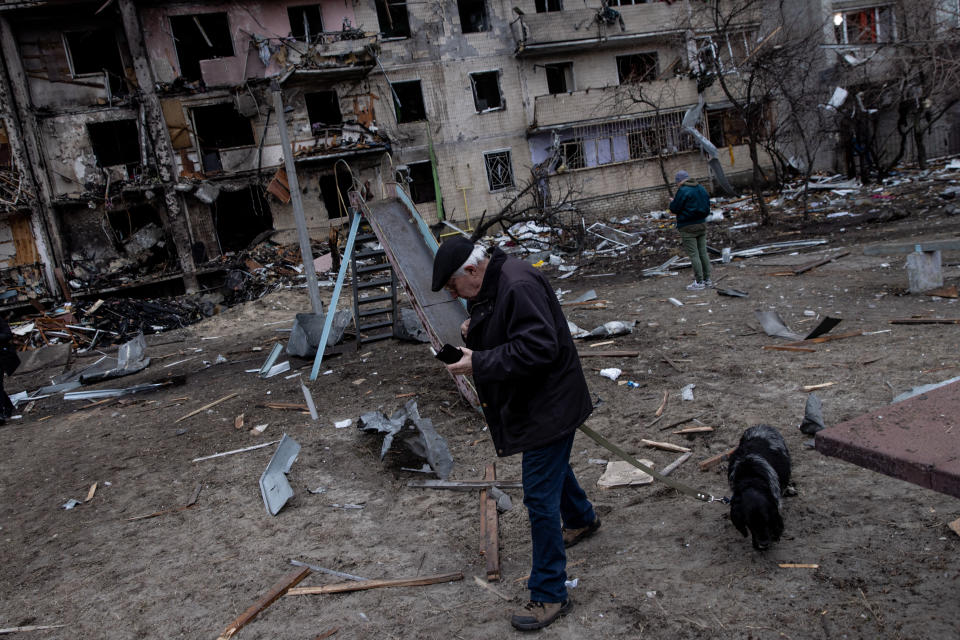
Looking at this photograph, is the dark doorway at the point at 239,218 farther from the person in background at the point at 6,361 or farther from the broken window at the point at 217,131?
the person in background at the point at 6,361

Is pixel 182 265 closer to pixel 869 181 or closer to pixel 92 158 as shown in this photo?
pixel 92 158

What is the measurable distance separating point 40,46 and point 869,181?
29730mm

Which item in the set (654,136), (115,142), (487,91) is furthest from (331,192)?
(654,136)

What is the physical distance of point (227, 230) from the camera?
24016mm

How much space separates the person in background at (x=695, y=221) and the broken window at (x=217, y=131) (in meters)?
18.3

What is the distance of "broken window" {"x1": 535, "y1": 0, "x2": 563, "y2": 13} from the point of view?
82.9ft

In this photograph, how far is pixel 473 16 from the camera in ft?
82.1

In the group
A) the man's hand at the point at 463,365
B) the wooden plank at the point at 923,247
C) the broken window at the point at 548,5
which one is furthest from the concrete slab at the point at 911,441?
the broken window at the point at 548,5

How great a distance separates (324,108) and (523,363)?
23314 millimetres

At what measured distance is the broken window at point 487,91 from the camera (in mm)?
24500

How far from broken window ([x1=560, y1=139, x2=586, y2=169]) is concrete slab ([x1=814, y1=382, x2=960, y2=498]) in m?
23.6

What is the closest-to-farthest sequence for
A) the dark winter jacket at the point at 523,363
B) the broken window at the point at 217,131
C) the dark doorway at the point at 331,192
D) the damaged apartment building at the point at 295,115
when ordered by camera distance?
the dark winter jacket at the point at 523,363 → the damaged apartment building at the point at 295,115 → the broken window at the point at 217,131 → the dark doorway at the point at 331,192

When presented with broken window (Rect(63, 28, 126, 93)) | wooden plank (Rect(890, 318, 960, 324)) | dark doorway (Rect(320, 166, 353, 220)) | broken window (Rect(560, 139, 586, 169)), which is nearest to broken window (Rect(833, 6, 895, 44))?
broken window (Rect(560, 139, 586, 169))

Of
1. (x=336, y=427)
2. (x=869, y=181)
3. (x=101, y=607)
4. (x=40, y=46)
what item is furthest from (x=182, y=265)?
(x=869, y=181)
